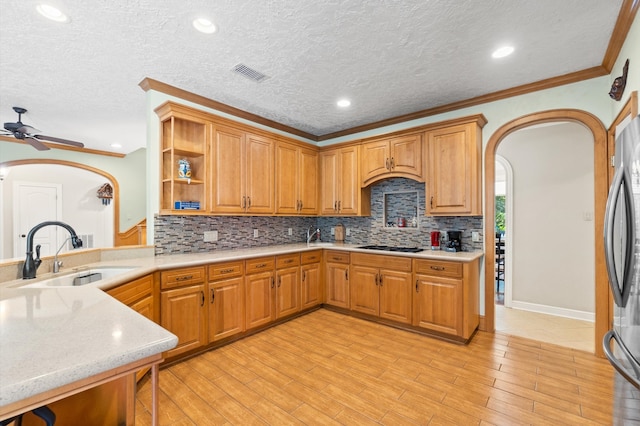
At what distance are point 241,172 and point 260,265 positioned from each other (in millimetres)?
1134

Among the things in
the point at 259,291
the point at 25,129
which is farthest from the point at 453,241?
the point at 25,129

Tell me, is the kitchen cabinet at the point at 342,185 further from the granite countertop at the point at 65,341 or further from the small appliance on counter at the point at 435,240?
the granite countertop at the point at 65,341

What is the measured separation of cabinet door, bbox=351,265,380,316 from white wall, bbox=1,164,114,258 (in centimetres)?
592

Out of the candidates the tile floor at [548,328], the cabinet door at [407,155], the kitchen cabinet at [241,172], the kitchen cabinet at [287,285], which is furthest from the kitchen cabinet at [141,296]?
the tile floor at [548,328]

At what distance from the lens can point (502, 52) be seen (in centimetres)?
246

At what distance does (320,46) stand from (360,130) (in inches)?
86.1

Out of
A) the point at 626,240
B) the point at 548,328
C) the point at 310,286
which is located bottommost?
the point at 548,328

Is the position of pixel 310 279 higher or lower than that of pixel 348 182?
lower

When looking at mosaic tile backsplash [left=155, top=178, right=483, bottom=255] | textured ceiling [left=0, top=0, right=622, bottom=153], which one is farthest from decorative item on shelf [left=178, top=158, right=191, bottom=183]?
textured ceiling [left=0, top=0, right=622, bottom=153]

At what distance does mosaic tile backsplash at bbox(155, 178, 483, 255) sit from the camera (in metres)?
3.30

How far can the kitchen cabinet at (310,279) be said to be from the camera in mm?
3863

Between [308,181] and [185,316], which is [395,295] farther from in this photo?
[185,316]

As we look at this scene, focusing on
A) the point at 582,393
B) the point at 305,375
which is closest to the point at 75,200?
the point at 305,375

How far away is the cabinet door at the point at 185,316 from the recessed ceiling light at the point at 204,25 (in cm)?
213
